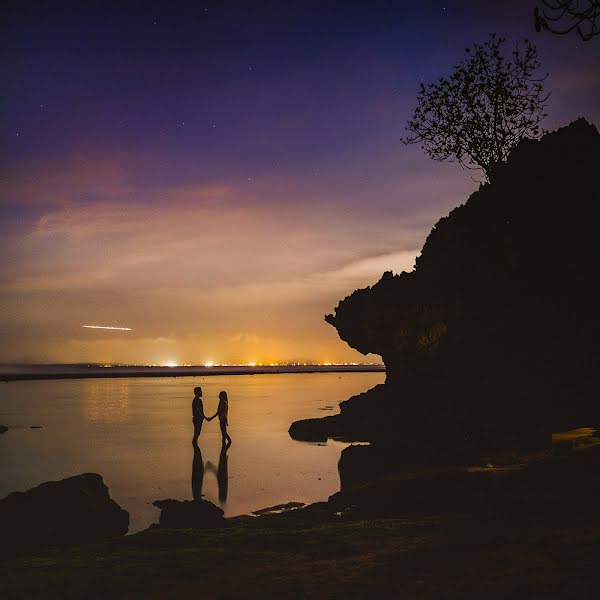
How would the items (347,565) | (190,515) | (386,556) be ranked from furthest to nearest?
1. (190,515)
2. (386,556)
3. (347,565)

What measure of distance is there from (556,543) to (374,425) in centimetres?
2490

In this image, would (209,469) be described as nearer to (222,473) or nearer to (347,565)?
(222,473)

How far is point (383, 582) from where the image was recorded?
6898 millimetres

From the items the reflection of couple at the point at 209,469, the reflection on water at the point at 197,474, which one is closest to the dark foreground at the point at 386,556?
the reflection of couple at the point at 209,469

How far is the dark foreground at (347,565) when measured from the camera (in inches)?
263

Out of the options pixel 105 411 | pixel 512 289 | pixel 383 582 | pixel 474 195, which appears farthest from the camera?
pixel 105 411

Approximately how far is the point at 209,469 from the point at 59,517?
1112cm

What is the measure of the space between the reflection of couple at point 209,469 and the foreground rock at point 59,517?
15.6 ft

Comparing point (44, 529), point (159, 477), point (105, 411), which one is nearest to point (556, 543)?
point (44, 529)

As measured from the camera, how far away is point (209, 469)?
24.3 metres

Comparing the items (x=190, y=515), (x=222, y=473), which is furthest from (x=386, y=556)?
(x=222, y=473)

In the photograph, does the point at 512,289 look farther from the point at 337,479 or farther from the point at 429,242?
the point at 337,479

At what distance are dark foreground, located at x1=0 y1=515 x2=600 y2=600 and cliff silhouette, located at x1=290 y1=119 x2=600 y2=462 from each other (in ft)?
38.9

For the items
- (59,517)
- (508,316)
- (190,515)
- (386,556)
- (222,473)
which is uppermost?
(508,316)
